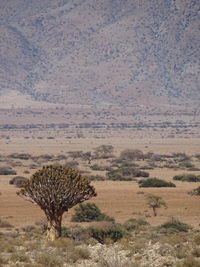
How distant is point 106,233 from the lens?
70.6 feet

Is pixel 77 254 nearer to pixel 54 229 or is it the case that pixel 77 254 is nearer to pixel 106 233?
pixel 54 229

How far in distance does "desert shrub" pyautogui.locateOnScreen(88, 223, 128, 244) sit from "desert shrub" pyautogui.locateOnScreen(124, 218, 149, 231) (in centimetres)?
225

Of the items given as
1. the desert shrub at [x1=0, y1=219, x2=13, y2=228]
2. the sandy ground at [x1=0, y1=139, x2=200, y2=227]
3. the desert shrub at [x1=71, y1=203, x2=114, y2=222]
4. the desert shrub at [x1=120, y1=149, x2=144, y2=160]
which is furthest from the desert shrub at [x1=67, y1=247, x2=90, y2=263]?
the desert shrub at [x1=120, y1=149, x2=144, y2=160]

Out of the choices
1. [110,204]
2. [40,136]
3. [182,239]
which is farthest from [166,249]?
[40,136]

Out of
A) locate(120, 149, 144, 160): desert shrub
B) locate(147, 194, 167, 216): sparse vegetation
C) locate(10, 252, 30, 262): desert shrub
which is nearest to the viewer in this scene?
locate(10, 252, 30, 262): desert shrub

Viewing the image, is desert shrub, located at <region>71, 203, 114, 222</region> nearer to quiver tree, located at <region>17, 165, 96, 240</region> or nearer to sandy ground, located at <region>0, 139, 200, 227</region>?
sandy ground, located at <region>0, 139, 200, 227</region>

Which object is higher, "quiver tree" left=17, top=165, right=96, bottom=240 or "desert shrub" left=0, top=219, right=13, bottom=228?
"quiver tree" left=17, top=165, right=96, bottom=240

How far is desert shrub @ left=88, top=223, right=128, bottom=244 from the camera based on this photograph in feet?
70.1

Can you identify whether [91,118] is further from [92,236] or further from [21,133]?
[92,236]

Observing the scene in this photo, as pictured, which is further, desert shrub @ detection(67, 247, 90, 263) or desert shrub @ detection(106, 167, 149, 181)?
desert shrub @ detection(106, 167, 149, 181)

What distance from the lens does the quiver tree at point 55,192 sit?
2083 centimetres

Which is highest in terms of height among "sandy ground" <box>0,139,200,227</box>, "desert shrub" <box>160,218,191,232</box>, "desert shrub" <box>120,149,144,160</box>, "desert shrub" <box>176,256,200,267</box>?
"desert shrub" <box>120,149,144,160</box>

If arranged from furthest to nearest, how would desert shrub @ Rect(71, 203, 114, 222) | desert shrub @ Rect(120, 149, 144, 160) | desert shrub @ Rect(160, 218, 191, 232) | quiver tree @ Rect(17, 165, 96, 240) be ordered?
desert shrub @ Rect(120, 149, 144, 160) → desert shrub @ Rect(71, 203, 114, 222) → desert shrub @ Rect(160, 218, 191, 232) → quiver tree @ Rect(17, 165, 96, 240)

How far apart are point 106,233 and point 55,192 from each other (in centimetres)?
187
